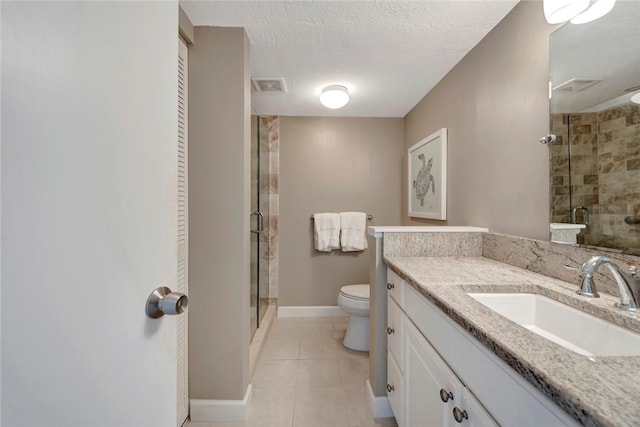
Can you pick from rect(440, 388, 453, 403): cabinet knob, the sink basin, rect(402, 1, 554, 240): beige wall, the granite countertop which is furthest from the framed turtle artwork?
rect(440, 388, 453, 403): cabinet knob

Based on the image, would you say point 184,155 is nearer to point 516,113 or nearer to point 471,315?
point 471,315

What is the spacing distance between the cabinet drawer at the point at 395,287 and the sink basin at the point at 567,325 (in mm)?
330

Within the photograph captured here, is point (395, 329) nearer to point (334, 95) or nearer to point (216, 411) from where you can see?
point (216, 411)

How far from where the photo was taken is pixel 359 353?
7.41ft

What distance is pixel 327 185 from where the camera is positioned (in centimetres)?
305

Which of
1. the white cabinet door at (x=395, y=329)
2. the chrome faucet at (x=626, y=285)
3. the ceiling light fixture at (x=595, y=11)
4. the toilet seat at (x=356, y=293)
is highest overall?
the ceiling light fixture at (x=595, y=11)

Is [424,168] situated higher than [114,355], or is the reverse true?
[424,168]

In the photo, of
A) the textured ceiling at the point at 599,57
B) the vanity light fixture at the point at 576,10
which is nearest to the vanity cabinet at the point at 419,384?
the textured ceiling at the point at 599,57

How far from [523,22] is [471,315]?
1421mm

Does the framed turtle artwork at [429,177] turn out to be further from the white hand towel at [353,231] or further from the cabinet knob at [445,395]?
the cabinet knob at [445,395]

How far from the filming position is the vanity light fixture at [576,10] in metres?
0.97

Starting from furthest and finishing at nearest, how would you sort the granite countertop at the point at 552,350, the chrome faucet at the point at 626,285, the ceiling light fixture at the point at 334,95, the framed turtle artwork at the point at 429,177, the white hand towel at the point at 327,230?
the white hand towel at the point at 327,230 < the ceiling light fixture at the point at 334,95 < the framed turtle artwork at the point at 429,177 < the chrome faucet at the point at 626,285 < the granite countertop at the point at 552,350

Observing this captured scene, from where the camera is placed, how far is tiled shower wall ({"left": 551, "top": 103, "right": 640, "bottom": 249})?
869 mm

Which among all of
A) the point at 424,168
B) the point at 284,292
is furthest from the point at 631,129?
the point at 284,292
